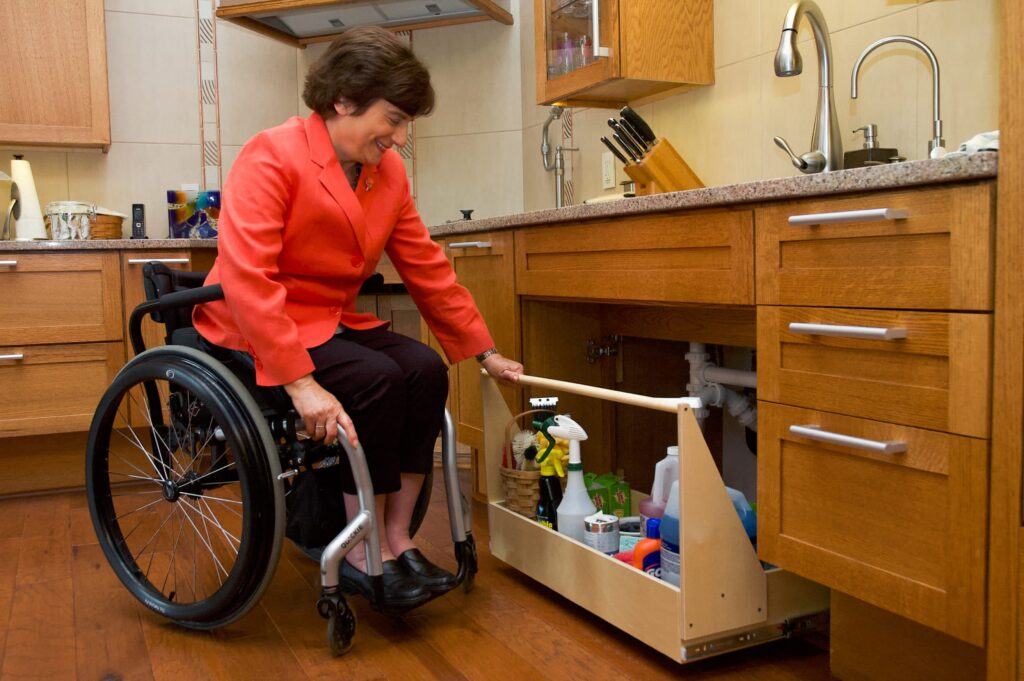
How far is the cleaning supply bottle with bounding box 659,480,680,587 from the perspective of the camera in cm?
145

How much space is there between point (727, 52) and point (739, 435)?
96cm

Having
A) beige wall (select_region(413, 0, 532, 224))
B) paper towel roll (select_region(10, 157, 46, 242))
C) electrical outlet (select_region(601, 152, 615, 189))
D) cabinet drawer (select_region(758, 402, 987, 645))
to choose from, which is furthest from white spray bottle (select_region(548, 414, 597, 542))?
paper towel roll (select_region(10, 157, 46, 242))

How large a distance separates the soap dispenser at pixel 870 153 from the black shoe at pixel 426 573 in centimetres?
108

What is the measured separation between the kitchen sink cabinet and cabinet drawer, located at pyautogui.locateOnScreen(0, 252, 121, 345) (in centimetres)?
153

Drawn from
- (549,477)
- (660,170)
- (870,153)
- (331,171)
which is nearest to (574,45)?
(660,170)

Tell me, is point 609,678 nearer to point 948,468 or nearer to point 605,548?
point 605,548

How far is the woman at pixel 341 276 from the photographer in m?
1.48

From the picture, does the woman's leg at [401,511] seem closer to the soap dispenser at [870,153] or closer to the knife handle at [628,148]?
the knife handle at [628,148]

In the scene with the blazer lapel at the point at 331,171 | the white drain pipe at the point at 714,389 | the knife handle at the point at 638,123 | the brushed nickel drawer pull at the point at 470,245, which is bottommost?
the white drain pipe at the point at 714,389

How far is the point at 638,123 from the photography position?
2.04 m

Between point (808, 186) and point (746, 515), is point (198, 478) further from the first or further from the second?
point (808, 186)

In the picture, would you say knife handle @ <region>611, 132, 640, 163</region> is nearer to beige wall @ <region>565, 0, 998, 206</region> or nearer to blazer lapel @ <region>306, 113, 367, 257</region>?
beige wall @ <region>565, 0, 998, 206</region>

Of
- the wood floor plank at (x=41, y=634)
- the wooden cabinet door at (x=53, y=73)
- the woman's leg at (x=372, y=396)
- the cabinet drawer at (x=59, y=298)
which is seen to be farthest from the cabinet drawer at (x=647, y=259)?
the wooden cabinet door at (x=53, y=73)

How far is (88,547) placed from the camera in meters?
2.24
